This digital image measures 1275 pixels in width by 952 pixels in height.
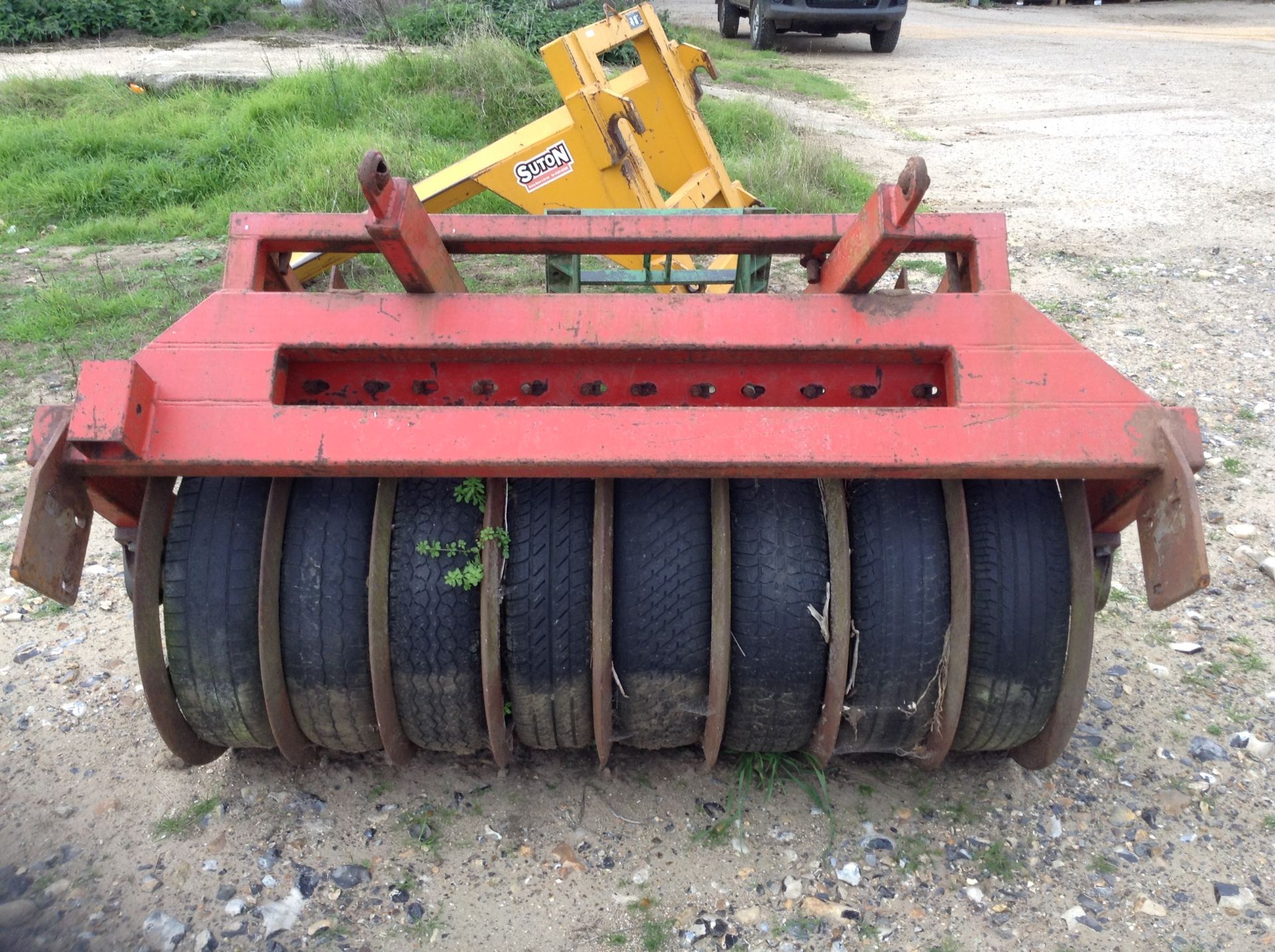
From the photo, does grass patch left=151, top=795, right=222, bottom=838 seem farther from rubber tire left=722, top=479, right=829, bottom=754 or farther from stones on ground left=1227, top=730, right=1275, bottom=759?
stones on ground left=1227, top=730, right=1275, bottom=759

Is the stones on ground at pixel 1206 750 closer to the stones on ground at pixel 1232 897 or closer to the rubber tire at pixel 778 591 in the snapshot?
the stones on ground at pixel 1232 897

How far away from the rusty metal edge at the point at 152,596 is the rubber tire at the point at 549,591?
0.77m

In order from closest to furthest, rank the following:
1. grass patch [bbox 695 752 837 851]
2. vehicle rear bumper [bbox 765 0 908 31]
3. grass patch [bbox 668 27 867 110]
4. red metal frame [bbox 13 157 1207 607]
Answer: red metal frame [bbox 13 157 1207 607], grass patch [bbox 695 752 837 851], grass patch [bbox 668 27 867 110], vehicle rear bumper [bbox 765 0 908 31]

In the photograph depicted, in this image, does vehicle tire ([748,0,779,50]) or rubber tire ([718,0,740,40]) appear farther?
rubber tire ([718,0,740,40])

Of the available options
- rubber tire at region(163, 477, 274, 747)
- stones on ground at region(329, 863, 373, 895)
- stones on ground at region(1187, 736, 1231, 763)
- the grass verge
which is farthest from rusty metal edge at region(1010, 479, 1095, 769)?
the grass verge

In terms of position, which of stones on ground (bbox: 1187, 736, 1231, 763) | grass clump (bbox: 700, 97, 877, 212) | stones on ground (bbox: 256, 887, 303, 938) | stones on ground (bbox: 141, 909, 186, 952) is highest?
stones on ground (bbox: 141, 909, 186, 952)

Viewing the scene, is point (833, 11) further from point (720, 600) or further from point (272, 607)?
point (272, 607)

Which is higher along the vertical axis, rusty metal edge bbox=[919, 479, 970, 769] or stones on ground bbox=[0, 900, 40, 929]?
rusty metal edge bbox=[919, 479, 970, 769]

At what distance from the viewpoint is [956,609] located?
2.00 m

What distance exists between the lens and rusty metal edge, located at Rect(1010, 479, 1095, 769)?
2.02m

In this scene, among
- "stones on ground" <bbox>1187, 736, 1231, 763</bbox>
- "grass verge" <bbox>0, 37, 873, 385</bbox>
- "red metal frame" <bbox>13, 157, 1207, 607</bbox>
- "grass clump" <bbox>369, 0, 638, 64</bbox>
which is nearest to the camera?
"red metal frame" <bbox>13, 157, 1207, 607</bbox>

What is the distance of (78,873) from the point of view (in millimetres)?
2176

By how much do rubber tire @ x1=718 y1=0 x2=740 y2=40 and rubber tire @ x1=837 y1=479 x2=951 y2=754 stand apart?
1563cm

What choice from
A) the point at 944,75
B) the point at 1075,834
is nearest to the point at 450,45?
the point at 944,75
